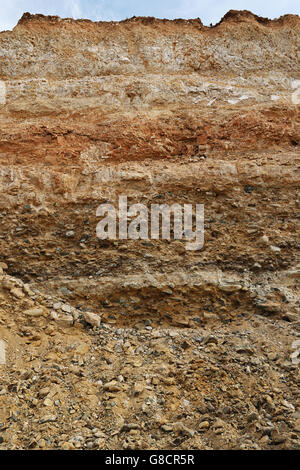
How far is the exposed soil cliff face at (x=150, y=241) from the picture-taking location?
4840 mm

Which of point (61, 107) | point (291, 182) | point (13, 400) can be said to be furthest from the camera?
point (61, 107)

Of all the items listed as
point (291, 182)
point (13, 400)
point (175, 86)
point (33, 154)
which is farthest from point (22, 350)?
point (175, 86)

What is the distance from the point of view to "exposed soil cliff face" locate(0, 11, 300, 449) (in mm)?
4840

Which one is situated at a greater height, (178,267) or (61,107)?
(61,107)

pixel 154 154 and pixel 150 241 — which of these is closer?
pixel 150 241

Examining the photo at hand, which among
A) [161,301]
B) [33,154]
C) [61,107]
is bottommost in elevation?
[161,301]

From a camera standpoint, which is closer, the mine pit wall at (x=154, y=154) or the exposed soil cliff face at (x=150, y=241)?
the exposed soil cliff face at (x=150, y=241)

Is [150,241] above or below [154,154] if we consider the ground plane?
below

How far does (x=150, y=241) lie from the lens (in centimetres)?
777

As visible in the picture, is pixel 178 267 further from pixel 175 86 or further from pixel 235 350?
pixel 175 86

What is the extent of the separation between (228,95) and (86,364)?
889cm

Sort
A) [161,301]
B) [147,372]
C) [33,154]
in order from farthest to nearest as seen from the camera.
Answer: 1. [33,154]
2. [161,301]
3. [147,372]

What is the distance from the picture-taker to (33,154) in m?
9.25

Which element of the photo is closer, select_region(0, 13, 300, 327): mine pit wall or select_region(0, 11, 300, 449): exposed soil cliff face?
select_region(0, 11, 300, 449): exposed soil cliff face
